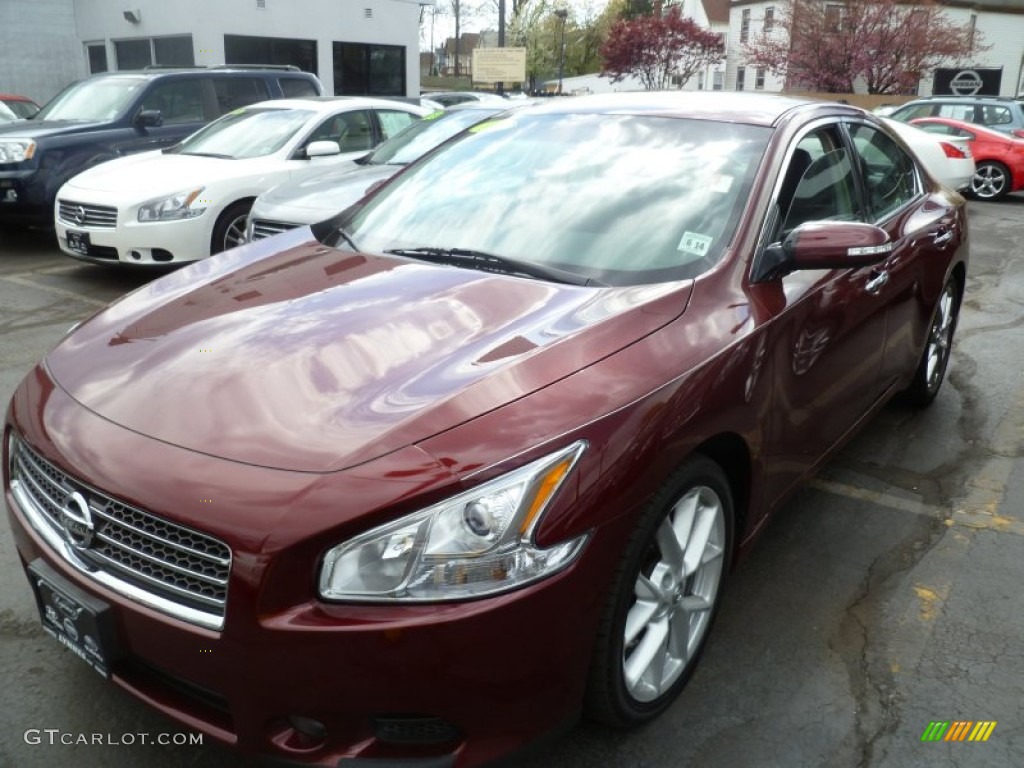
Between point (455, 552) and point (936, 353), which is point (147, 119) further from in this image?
point (455, 552)

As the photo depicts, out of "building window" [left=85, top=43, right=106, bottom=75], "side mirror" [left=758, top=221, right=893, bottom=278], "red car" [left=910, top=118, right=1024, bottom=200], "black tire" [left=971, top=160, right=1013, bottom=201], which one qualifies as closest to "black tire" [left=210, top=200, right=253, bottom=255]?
"side mirror" [left=758, top=221, right=893, bottom=278]

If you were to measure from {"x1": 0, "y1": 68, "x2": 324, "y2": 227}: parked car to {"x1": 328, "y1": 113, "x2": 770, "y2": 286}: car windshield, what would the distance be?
646 centimetres

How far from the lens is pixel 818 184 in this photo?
3.23 metres

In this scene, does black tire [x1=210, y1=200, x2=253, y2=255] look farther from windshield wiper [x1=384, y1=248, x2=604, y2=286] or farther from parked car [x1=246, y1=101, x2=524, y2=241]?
windshield wiper [x1=384, y1=248, x2=604, y2=286]

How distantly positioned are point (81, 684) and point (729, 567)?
5.95 ft

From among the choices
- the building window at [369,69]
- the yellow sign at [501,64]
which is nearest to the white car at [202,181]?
the building window at [369,69]

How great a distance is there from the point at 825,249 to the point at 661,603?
1.12 m

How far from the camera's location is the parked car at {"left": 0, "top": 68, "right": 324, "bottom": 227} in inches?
336

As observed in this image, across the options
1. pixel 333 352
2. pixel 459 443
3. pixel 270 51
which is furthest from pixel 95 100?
pixel 270 51

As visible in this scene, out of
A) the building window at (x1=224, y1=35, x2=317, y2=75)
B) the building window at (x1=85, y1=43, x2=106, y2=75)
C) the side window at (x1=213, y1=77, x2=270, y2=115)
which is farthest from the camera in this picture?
the building window at (x1=85, y1=43, x2=106, y2=75)

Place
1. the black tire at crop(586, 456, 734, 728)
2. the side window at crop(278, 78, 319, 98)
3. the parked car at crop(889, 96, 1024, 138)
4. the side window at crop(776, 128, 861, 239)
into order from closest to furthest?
the black tire at crop(586, 456, 734, 728) < the side window at crop(776, 128, 861, 239) < the side window at crop(278, 78, 319, 98) < the parked car at crop(889, 96, 1024, 138)

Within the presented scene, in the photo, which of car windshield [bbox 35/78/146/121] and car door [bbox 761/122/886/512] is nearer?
car door [bbox 761/122/886/512]

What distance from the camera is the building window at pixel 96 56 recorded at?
76.6 ft

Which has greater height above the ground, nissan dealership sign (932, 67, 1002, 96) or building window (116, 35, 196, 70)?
building window (116, 35, 196, 70)
